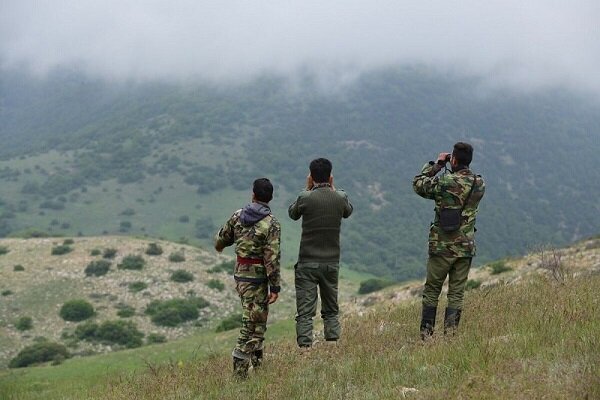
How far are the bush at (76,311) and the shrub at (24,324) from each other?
2.44 m

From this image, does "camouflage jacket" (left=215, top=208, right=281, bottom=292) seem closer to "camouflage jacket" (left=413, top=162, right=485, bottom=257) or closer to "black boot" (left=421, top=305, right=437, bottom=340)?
"camouflage jacket" (left=413, top=162, right=485, bottom=257)

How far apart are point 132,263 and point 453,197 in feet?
Result: 156

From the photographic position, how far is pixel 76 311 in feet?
140

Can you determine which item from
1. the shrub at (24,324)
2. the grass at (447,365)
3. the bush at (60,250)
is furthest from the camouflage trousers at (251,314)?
the bush at (60,250)

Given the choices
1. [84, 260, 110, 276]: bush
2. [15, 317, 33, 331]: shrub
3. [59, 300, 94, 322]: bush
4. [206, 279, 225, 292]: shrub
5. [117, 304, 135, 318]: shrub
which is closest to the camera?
[15, 317, 33, 331]: shrub

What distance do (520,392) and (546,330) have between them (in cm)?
240

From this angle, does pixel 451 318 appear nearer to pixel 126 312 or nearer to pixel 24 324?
pixel 24 324

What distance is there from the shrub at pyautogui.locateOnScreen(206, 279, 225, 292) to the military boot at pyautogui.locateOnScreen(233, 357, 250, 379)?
145ft

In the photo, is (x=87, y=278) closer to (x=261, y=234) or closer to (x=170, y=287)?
(x=170, y=287)

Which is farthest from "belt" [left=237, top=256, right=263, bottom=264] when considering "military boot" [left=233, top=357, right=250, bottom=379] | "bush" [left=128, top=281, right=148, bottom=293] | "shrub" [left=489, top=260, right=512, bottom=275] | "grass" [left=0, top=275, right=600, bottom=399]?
"bush" [left=128, top=281, right=148, bottom=293]

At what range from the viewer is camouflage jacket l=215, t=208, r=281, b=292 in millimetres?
7340

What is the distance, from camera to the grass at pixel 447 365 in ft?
16.9

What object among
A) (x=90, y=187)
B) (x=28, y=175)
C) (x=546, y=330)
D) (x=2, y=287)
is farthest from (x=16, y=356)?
(x=28, y=175)

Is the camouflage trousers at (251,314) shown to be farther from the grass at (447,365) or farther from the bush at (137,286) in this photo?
the bush at (137,286)
